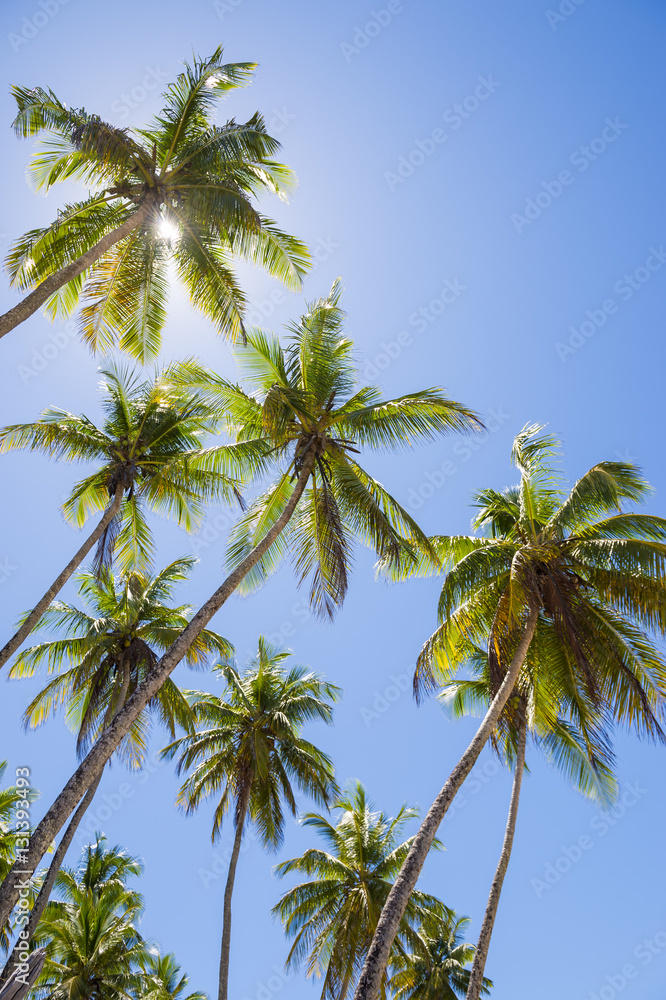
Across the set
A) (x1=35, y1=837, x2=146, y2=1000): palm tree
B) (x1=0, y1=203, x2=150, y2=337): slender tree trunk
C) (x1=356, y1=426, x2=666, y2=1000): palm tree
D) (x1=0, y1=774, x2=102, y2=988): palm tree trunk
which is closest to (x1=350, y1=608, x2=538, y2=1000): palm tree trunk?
(x1=356, y1=426, x2=666, y2=1000): palm tree

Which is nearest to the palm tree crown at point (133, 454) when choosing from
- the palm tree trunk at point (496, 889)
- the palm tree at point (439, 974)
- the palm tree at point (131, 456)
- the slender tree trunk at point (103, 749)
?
the palm tree at point (131, 456)

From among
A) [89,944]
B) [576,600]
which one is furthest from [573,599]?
[89,944]

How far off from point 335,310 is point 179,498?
635 cm

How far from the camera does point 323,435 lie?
1418 cm

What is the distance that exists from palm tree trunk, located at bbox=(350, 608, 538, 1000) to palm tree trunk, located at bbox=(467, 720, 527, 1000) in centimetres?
380

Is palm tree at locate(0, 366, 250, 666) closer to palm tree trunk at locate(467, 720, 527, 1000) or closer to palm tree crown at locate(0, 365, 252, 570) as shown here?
palm tree crown at locate(0, 365, 252, 570)

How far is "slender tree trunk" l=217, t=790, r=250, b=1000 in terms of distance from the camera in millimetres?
16797

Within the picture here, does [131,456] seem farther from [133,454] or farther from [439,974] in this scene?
[439,974]

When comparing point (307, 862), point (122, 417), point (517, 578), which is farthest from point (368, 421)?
point (307, 862)

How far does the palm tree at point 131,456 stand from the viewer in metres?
16.6

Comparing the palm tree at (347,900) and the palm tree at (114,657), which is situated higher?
the palm tree at (114,657)

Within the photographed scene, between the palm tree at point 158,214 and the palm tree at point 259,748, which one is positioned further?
the palm tree at point 259,748

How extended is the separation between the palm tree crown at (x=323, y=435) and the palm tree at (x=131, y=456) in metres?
1.72

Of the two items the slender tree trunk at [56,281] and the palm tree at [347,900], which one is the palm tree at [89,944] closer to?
the palm tree at [347,900]
